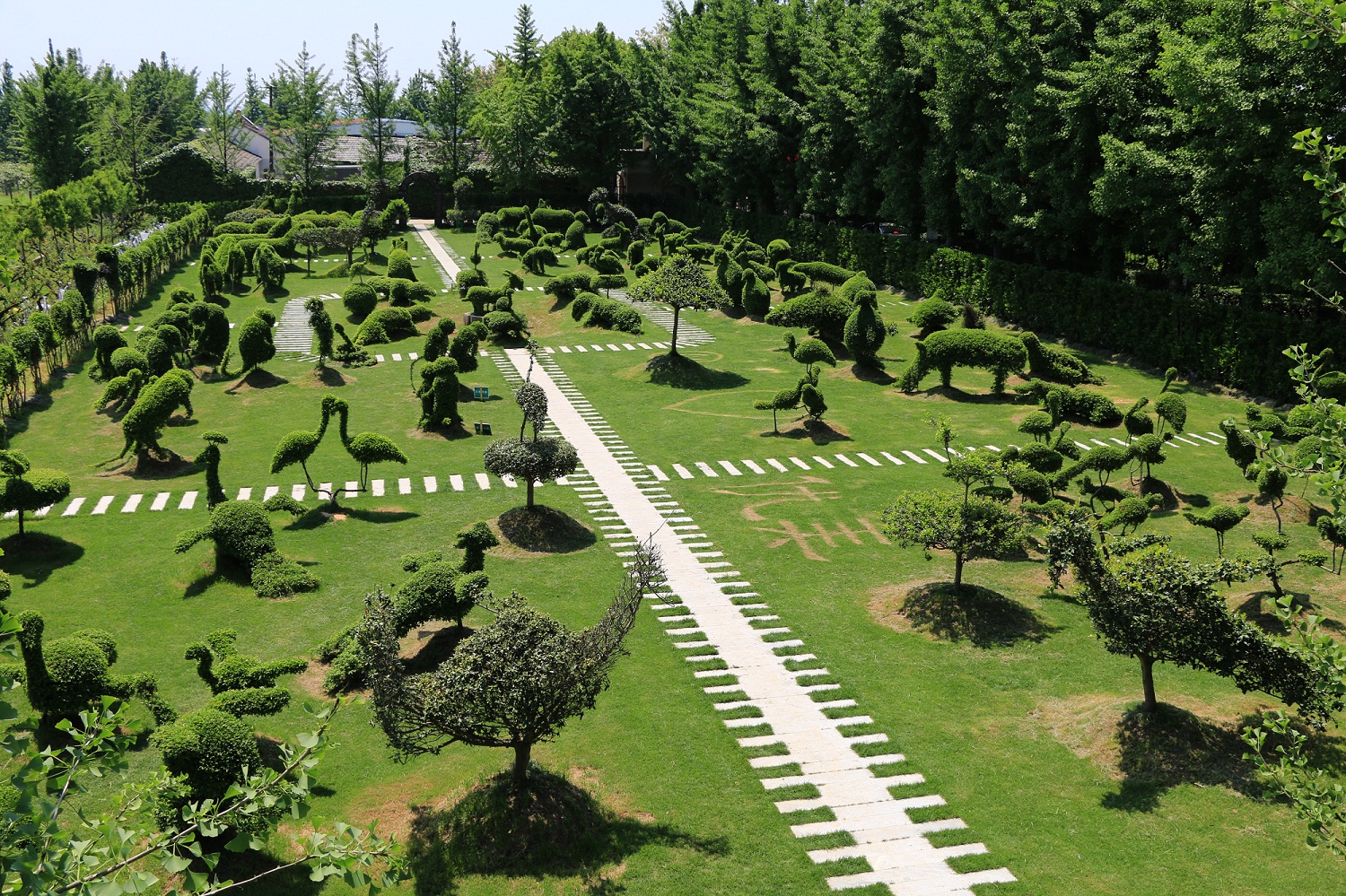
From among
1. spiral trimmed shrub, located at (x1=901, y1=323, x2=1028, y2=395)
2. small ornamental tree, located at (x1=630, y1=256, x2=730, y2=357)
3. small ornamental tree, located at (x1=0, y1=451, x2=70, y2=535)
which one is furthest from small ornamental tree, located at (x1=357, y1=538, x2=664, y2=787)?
small ornamental tree, located at (x1=630, y1=256, x2=730, y2=357)

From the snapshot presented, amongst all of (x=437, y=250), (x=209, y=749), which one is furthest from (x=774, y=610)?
(x=437, y=250)

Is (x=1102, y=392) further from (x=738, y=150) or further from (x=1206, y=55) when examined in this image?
(x=738, y=150)

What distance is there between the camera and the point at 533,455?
26.0m

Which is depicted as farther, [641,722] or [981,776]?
[641,722]

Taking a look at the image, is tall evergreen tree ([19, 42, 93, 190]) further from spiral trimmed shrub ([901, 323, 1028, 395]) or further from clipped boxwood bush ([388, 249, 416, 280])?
spiral trimmed shrub ([901, 323, 1028, 395])

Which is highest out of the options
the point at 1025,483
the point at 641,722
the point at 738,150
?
the point at 738,150

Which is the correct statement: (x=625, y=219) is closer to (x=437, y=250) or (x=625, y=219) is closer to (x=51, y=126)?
(x=437, y=250)

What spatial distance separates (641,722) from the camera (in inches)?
728

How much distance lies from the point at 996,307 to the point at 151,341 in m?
38.7

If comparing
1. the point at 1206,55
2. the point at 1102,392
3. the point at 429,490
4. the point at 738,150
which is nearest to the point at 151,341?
the point at 429,490

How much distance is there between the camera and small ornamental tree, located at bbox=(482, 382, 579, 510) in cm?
2597

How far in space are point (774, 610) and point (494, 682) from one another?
9.88 meters

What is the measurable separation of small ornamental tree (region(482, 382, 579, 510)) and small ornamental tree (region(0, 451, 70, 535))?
997 cm

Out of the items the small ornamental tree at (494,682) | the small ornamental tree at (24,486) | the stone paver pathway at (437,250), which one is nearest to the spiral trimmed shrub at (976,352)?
the small ornamental tree at (494,682)
